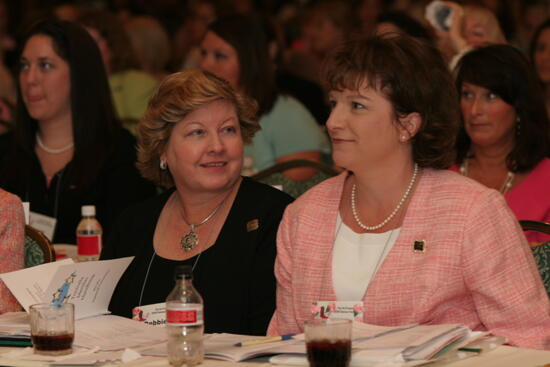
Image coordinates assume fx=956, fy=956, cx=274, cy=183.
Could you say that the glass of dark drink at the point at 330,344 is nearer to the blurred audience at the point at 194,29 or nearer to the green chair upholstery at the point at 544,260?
the green chair upholstery at the point at 544,260

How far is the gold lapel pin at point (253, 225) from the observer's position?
311 centimetres

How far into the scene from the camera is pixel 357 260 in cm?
269

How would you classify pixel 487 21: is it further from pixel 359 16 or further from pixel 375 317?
pixel 359 16

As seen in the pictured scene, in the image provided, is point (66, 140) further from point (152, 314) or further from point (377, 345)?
point (377, 345)

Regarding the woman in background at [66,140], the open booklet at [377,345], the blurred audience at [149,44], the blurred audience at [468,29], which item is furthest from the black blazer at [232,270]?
the blurred audience at [149,44]

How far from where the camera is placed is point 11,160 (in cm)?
458

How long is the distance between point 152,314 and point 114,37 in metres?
4.37

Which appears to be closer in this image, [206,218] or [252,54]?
[206,218]

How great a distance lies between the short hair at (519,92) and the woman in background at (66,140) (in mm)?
1618

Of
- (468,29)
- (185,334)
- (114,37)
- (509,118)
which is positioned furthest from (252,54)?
(185,334)

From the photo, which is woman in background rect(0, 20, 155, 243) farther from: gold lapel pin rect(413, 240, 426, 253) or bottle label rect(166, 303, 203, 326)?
bottle label rect(166, 303, 203, 326)

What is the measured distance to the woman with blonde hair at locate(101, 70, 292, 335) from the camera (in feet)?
10.0

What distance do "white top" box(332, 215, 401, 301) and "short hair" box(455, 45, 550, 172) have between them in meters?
1.48

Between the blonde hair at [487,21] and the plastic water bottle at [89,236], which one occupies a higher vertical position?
the blonde hair at [487,21]
